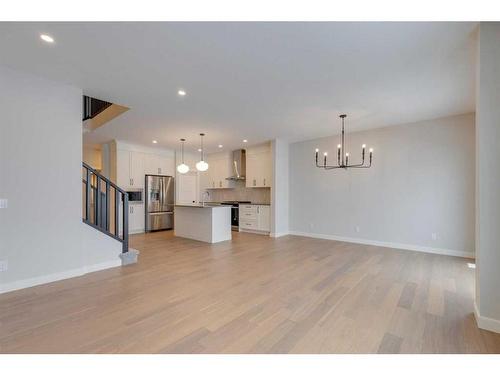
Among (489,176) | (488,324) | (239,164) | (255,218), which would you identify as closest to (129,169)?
(239,164)

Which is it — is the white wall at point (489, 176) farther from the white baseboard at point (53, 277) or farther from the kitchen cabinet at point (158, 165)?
the kitchen cabinet at point (158, 165)

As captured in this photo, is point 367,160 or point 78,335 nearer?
point 78,335

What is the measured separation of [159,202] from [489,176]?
727cm

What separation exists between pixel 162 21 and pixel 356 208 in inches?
205

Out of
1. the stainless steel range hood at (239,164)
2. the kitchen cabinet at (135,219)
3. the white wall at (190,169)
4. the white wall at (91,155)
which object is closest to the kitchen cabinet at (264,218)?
the stainless steel range hood at (239,164)

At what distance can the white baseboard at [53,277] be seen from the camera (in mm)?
2768

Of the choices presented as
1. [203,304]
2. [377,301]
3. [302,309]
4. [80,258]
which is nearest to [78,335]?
[203,304]

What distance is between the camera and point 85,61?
258 centimetres

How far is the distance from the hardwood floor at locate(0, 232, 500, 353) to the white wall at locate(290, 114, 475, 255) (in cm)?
85

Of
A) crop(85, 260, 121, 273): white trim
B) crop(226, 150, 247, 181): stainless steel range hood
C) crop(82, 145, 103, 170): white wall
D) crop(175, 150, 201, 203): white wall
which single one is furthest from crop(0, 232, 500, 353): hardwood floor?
crop(82, 145, 103, 170): white wall

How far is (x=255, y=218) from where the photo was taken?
6898 millimetres
